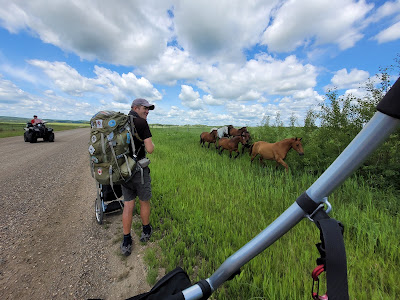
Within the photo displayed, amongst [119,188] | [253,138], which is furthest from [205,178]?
[253,138]

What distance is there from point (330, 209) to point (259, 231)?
96.5 inches

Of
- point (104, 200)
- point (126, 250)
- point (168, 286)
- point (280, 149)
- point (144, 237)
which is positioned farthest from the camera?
point (280, 149)

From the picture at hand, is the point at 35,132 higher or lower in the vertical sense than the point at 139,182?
lower

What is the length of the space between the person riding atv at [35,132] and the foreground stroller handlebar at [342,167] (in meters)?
19.4

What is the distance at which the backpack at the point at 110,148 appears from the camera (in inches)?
104

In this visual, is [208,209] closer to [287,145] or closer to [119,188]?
[119,188]

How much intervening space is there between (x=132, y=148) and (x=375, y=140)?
9.12ft

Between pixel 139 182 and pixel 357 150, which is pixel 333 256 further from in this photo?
pixel 139 182

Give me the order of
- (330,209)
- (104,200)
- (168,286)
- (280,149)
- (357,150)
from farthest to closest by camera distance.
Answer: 1. (280,149)
2. (104,200)
3. (168,286)
4. (330,209)
5. (357,150)

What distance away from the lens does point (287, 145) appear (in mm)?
6562

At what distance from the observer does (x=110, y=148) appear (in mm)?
2674

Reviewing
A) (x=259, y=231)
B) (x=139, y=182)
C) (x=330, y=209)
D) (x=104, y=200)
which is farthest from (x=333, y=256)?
(x=104, y=200)

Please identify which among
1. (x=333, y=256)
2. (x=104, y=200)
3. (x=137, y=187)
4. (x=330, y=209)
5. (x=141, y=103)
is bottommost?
(x=104, y=200)

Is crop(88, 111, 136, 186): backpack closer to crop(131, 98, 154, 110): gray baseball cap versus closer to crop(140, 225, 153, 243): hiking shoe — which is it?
crop(131, 98, 154, 110): gray baseball cap
